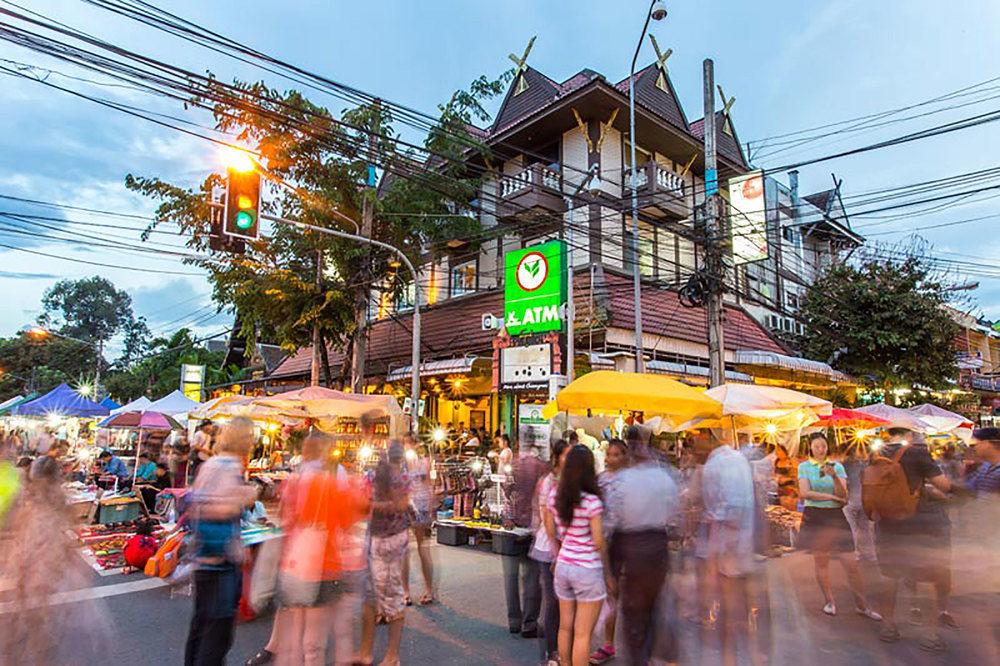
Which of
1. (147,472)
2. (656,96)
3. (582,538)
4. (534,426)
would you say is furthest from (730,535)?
(656,96)

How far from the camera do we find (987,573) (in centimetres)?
772

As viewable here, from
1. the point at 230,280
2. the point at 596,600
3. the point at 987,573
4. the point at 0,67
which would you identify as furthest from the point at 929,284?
the point at 0,67

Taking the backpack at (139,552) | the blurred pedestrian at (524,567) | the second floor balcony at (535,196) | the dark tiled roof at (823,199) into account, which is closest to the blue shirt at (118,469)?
the backpack at (139,552)

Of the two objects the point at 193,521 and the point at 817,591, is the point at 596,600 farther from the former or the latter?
the point at 817,591

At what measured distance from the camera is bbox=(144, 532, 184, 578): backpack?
26.1 feet

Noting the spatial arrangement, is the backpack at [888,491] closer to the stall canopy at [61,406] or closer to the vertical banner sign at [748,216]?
the vertical banner sign at [748,216]

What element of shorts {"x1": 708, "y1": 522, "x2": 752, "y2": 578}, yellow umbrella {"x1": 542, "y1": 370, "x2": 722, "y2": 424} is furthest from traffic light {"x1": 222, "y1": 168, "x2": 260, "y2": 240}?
shorts {"x1": 708, "y1": 522, "x2": 752, "y2": 578}

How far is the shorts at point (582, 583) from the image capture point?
4.45 meters

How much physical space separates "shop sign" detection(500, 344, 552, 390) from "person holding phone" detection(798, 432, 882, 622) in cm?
643

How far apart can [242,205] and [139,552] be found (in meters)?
5.44

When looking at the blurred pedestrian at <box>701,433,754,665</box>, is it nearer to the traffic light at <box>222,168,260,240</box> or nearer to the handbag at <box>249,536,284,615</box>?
the handbag at <box>249,536,284,615</box>

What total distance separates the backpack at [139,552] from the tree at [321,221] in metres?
10.1

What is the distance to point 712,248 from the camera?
13430 mm

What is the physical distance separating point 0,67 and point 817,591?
13.3 m
